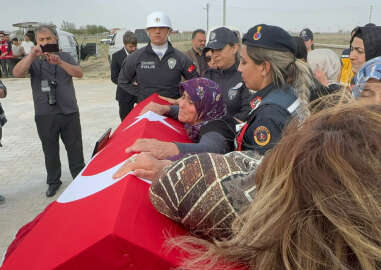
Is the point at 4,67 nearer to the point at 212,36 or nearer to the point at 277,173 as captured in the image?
the point at 212,36

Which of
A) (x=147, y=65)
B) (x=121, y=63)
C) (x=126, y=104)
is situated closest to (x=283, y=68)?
(x=147, y=65)

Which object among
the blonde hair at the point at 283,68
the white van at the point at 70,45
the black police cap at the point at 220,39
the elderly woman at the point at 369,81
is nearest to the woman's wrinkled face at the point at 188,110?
the blonde hair at the point at 283,68

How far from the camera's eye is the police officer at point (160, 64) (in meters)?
4.01

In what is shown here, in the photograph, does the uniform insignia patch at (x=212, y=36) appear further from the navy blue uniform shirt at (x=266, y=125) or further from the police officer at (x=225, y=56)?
the navy blue uniform shirt at (x=266, y=125)

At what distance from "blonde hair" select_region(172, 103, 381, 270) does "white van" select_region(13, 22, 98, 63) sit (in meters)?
14.4

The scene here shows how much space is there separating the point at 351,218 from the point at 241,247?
10.3 inches

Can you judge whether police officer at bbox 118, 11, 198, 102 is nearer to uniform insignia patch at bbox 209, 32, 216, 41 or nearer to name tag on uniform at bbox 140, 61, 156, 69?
name tag on uniform at bbox 140, 61, 156, 69

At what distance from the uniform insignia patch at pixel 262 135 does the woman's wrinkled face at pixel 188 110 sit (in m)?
0.69

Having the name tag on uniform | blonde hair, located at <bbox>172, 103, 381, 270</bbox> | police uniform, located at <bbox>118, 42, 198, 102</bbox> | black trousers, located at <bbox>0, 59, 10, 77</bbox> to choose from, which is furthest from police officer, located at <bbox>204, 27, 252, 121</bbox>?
black trousers, located at <bbox>0, 59, 10, 77</bbox>

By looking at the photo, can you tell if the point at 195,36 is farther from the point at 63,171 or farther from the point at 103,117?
the point at 63,171

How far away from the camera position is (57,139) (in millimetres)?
4059

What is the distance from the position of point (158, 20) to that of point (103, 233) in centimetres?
340

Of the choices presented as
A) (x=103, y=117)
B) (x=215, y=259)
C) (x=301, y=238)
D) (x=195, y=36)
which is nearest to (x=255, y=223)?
(x=301, y=238)

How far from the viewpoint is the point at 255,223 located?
2.33 feet
